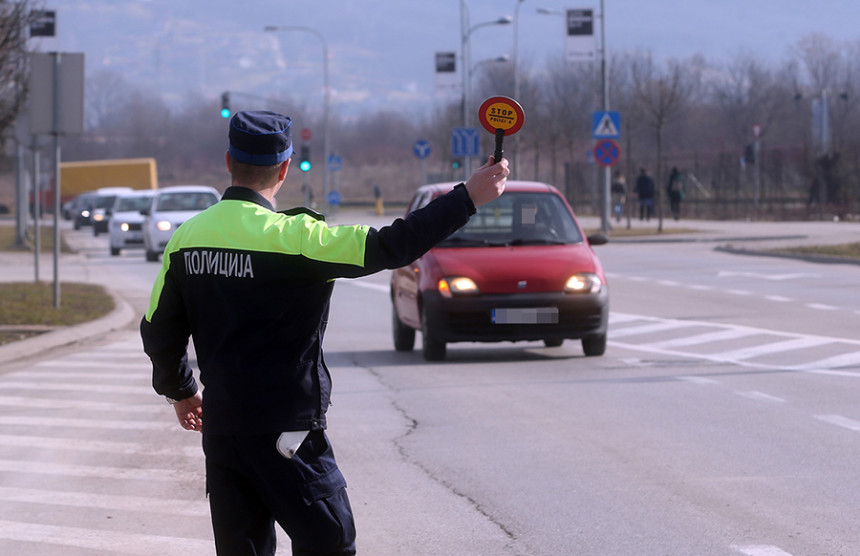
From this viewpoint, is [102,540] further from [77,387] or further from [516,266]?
[516,266]

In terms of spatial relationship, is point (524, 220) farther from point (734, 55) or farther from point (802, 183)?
point (734, 55)

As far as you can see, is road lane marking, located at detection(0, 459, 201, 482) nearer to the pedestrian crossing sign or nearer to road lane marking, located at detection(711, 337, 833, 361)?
road lane marking, located at detection(711, 337, 833, 361)

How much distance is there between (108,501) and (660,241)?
30.3 metres

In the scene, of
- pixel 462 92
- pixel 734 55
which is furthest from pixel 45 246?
pixel 734 55

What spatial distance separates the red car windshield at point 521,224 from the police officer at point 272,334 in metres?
9.21

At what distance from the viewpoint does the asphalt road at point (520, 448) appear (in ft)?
20.5

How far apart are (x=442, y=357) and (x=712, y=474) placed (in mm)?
5766

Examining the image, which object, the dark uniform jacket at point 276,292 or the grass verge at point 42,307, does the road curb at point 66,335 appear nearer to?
the grass verge at point 42,307

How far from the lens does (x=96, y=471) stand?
25.7ft

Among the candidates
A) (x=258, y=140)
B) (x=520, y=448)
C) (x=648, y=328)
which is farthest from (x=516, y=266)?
(x=258, y=140)

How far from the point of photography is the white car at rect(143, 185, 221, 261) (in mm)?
31219

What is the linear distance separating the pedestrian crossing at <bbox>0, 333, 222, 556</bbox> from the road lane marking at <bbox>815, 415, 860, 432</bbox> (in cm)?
404

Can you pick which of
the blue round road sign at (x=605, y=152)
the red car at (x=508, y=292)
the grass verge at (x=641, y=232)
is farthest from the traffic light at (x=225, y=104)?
the red car at (x=508, y=292)

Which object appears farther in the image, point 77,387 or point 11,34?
point 11,34
